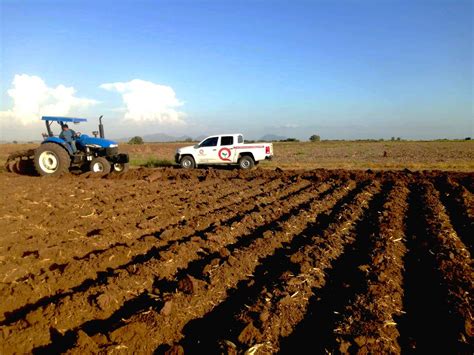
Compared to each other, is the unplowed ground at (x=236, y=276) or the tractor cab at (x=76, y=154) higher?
the tractor cab at (x=76, y=154)

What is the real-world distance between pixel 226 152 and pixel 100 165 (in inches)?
226

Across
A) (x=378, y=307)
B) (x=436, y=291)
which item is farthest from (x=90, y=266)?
(x=436, y=291)

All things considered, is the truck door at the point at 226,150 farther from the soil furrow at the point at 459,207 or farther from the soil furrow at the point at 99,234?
the soil furrow at the point at 459,207

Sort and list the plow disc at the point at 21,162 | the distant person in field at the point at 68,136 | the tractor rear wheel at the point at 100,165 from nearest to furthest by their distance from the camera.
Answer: the distant person in field at the point at 68,136 < the tractor rear wheel at the point at 100,165 < the plow disc at the point at 21,162

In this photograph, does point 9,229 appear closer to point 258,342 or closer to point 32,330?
point 32,330

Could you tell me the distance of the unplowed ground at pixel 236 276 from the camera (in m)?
2.94

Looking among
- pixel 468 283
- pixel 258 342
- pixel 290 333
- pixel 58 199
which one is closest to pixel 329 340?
pixel 290 333

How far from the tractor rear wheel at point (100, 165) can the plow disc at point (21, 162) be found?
2887mm

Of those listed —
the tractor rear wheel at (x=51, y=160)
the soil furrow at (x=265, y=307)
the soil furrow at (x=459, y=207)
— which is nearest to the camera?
the soil furrow at (x=265, y=307)

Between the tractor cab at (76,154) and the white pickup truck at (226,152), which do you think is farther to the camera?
the white pickup truck at (226,152)

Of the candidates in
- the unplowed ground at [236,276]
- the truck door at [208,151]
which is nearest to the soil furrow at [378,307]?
the unplowed ground at [236,276]

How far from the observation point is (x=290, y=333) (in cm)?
302

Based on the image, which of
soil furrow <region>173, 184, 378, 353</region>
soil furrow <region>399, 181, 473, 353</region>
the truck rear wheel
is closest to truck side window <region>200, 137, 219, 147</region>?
the truck rear wheel

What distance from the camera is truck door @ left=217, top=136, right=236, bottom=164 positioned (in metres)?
A: 16.2
